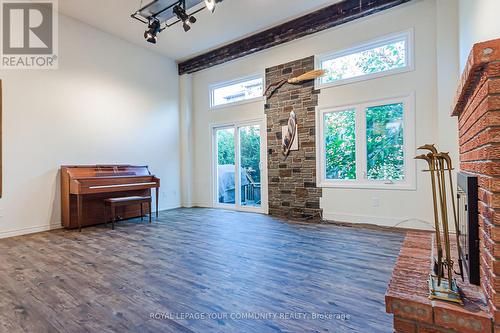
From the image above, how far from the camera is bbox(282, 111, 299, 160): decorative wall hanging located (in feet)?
16.6

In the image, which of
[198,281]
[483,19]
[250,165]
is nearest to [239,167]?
[250,165]

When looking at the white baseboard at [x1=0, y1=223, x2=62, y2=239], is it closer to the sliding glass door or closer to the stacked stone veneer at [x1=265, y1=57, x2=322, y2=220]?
the sliding glass door

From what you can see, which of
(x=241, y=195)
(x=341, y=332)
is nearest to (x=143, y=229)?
(x=241, y=195)

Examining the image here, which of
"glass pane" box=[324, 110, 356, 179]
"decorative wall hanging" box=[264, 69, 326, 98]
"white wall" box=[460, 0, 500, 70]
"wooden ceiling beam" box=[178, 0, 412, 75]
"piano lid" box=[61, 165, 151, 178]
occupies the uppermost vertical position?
"wooden ceiling beam" box=[178, 0, 412, 75]

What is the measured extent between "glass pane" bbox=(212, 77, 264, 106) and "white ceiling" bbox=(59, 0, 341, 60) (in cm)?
94

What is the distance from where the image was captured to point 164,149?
6.29m

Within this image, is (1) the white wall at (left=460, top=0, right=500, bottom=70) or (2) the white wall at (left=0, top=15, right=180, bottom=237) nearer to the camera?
(1) the white wall at (left=460, top=0, right=500, bottom=70)

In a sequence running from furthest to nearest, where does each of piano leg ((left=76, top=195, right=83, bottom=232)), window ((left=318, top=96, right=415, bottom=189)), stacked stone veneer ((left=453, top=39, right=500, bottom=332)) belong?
piano leg ((left=76, top=195, right=83, bottom=232)) → window ((left=318, top=96, right=415, bottom=189)) → stacked stone veneer ((left=453, top=39, right=500, bottom=332))

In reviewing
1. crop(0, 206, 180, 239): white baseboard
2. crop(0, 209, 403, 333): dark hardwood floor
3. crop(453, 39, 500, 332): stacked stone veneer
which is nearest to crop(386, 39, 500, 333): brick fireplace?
crop(453, 39, 500, 332): stacked stone veneer

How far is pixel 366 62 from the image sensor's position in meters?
4.40

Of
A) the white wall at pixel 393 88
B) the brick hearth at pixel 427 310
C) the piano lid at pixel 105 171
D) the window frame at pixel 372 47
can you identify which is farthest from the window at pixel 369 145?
the piano lid at pixel 105 171

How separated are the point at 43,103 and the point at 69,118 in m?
0.43

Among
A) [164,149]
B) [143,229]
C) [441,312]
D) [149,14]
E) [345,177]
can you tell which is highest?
[149,14]

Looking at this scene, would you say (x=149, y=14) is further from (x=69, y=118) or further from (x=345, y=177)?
(x=345, y=177)
